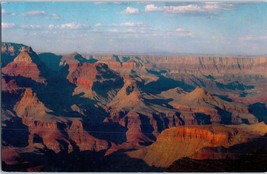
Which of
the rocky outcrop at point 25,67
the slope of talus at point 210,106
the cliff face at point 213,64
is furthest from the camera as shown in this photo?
Answer: the slope of talus at point 210,106

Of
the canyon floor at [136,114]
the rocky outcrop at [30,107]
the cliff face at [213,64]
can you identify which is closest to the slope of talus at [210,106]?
the canyon floor at [136,114]

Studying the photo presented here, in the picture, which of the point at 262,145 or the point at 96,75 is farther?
the point at 96,75

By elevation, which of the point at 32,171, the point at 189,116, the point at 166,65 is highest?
the point at 166,65

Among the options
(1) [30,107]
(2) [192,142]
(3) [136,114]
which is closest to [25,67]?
(1) [30,107]

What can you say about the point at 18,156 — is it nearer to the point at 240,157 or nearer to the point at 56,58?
the point at 56,58

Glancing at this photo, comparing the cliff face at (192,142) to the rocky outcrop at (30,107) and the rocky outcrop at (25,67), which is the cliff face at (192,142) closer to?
the rocky outcrop at (30,107)

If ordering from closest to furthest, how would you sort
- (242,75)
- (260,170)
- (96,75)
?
(260,170)
(242,75)
(96,75)

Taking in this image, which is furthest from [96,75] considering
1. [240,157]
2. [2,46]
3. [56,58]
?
[240,157]

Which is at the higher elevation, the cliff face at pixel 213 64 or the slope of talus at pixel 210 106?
the cliff face at pixel 213 64

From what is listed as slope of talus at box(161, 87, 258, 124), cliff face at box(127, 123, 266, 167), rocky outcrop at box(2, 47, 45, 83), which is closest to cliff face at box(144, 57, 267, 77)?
slope of talus at box(161, 87, 258, 124)
